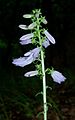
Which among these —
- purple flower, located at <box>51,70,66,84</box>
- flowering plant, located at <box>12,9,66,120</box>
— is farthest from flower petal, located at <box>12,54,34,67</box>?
purple flower, located at <box>51,70,66,84</box>

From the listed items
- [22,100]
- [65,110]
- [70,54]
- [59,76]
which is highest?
[70,54]

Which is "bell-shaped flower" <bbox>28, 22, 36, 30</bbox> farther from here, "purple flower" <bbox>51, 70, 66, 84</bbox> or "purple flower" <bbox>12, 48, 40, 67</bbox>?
"purple flower" <bbox>51, 70, 66, 84</bbox>

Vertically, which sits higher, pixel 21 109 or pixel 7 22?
pixel 7 22

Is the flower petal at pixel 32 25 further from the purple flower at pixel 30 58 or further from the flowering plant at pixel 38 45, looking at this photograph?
the purple flower at pixel 30 58

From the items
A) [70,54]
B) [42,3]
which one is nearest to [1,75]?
[42,3]

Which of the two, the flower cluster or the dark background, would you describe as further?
the dark background

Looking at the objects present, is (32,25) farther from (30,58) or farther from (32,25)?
(30,58)

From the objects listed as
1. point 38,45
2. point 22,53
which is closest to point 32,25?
point 38,45

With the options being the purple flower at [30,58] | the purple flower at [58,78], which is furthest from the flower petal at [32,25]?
the purple flower at [58,78]

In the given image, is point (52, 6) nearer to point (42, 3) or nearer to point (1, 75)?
point (42, 3)
